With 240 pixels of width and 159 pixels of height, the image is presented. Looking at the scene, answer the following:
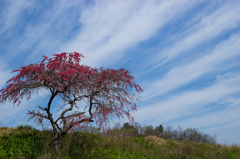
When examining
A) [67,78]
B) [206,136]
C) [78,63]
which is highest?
[78,63]

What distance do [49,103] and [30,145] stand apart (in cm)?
236

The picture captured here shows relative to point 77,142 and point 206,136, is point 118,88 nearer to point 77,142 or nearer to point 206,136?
point 77,142

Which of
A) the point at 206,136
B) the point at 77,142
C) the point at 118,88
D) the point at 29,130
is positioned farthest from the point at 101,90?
the point at 206,136

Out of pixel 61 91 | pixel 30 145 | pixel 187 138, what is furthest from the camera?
pixel 187 138

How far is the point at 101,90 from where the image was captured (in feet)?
30.4

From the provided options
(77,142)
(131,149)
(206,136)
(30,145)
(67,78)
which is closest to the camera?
(67,78)

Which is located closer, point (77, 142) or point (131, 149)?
point (77, 142)

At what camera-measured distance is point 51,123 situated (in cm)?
938

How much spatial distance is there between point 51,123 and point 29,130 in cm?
310

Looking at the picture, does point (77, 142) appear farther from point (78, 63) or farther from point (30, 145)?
point (78, 63)

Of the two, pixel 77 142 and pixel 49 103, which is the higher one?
pixel 49 103

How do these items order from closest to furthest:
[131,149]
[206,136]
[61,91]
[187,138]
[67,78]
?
1. [67,78]
2. [61,91]
3. [131,149]
4. [187,138]
5. [206,136]

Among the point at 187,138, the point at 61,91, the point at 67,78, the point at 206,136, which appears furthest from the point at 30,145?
the point at 206,136

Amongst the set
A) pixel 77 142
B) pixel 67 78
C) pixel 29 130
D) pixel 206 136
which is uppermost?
pixel 67 78
